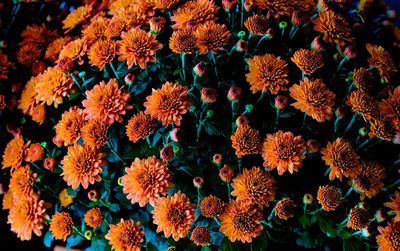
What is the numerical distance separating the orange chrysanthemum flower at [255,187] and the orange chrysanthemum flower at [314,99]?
139 mm

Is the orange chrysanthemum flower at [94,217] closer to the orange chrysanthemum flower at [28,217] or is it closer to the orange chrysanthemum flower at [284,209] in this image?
the orange chrysanthemum flower at [28,217]

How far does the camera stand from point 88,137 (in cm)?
88

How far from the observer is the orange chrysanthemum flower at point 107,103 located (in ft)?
2.87

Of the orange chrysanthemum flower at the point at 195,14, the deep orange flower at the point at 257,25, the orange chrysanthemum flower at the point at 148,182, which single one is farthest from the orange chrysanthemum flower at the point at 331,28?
the orange chrysanthemum flower at the point at 148,182

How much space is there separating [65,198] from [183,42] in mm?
382

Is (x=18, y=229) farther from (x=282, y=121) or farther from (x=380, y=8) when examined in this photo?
(x=380, y=8)

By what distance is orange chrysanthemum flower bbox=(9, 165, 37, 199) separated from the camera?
3.13ft

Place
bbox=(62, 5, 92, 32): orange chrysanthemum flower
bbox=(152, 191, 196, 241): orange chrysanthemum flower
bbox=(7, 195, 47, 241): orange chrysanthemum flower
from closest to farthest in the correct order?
bbox=(152, 191, 196, 241): orange chrysanthemum flower, bbox=(7, 195, 47, 241): orange chrysanthemum flower, bbox=(62, 5, 92, 32): orange chrysanthemum flower

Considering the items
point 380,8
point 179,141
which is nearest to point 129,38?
point 179,141

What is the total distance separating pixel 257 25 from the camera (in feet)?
2.97

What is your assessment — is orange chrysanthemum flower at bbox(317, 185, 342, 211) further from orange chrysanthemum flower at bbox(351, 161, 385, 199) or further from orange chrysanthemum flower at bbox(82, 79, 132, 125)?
orange chrysanthemum flower at bbox(82, 79, 132, 125)

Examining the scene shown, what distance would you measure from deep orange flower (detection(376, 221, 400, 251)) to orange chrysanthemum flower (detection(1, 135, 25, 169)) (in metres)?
0.72

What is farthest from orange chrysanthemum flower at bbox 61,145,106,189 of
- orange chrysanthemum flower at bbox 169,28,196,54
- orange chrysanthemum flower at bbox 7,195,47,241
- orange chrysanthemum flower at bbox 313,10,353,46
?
orange chrysanthemum flower at bbox 313,10,353,46

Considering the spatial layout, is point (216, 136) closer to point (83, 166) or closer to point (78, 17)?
point (83, 166)
